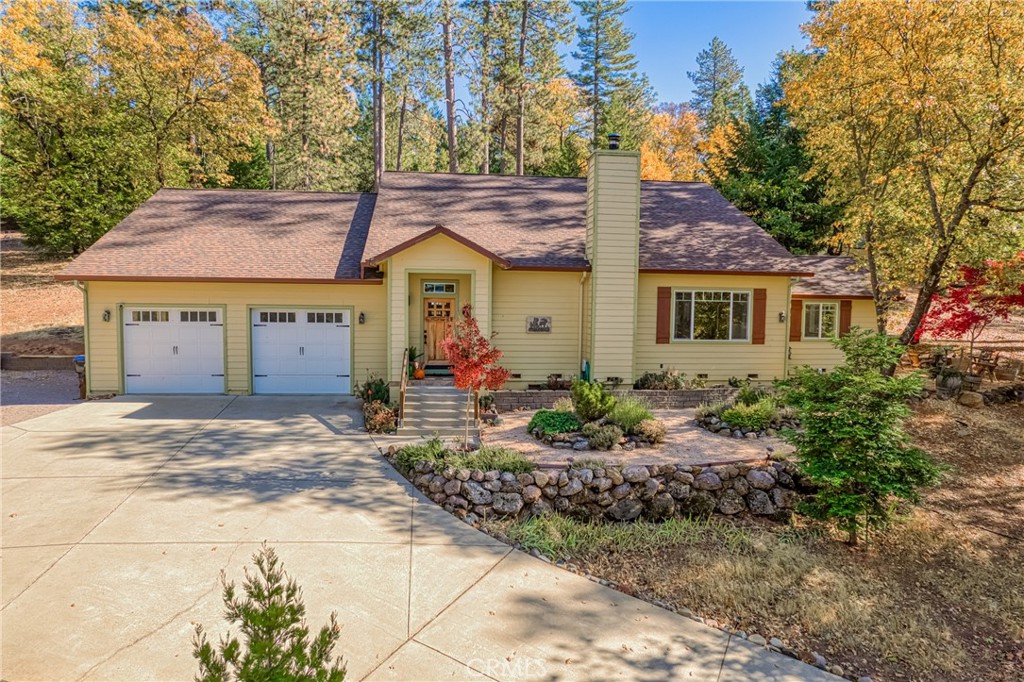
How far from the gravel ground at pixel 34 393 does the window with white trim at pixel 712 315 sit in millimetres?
13789

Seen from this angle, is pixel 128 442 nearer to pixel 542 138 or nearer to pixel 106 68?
pixel 106 68

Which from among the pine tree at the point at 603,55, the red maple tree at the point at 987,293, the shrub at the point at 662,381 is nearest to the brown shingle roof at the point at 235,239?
the shrub at the point at 662,381

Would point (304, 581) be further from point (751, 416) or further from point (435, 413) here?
point (751, 416)

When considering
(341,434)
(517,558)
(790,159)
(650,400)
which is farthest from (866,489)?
(790,159)

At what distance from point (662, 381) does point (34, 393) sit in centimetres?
1469

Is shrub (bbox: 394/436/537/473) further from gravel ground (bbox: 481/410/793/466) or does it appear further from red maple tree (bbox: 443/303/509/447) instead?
red maple tree (bbox: 443/303/509/447)

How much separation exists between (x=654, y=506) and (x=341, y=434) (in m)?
5.68

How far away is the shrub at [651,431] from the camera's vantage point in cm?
966

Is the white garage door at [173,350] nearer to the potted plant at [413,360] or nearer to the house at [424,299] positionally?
the house at [424,299]

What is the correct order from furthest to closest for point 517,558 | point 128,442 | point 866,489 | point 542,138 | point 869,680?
point 542,138 < point 128,442 < point 866,489 < point 517,558 < point 869,680

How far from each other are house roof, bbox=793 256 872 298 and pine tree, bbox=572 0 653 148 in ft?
63.2

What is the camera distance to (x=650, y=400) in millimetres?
12547

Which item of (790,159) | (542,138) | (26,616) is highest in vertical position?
(542,138)

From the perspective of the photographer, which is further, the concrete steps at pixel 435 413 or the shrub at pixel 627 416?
the concrete steps at pixel 435 413
